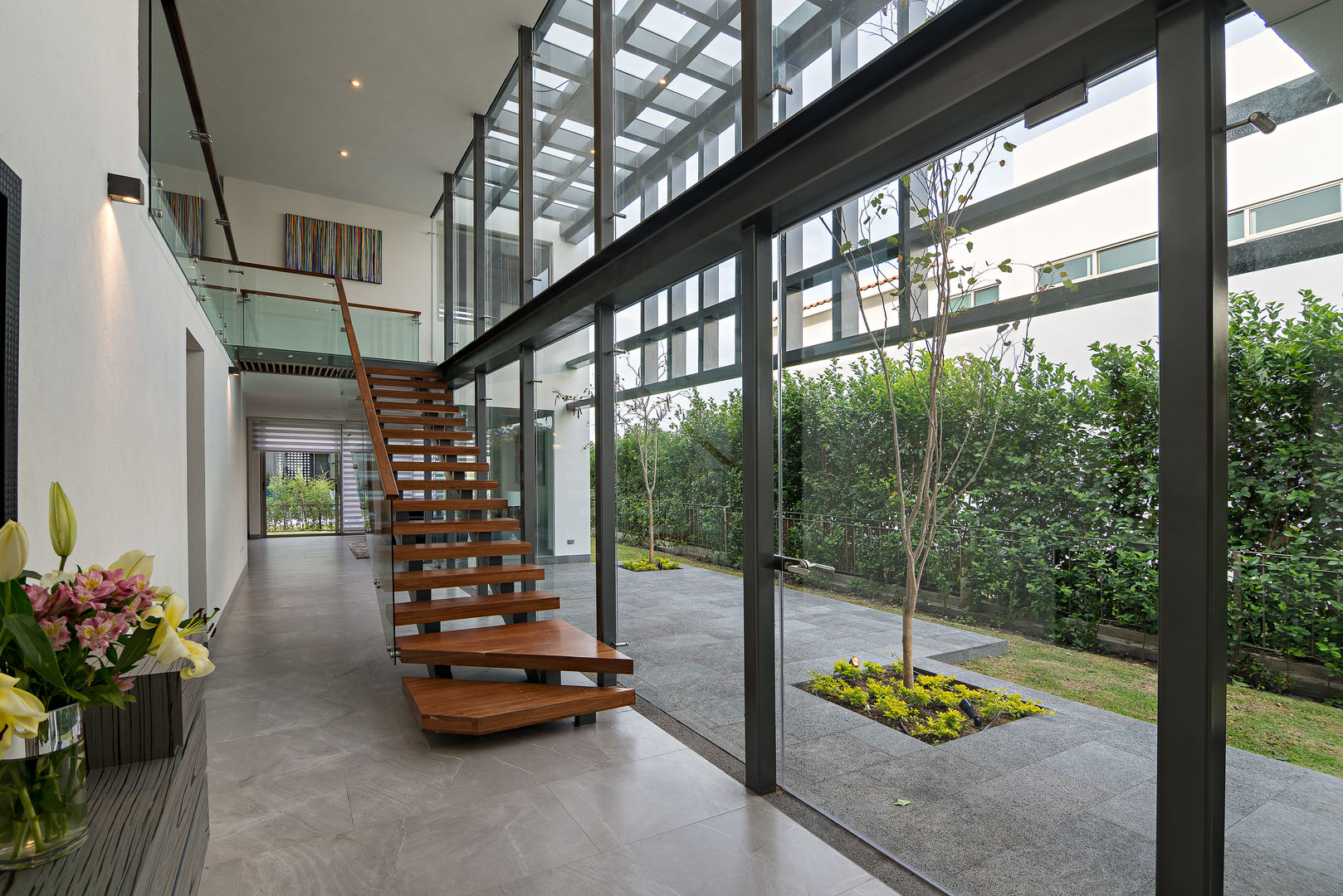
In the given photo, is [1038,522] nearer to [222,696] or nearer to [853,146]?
[853,146]

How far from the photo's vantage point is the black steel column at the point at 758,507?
291 centimetres

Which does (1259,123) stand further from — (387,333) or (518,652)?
(387,333)

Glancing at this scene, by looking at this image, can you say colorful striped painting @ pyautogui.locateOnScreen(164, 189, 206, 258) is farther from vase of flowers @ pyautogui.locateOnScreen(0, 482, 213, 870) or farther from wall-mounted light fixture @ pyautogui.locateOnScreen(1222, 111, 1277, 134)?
wall-mounted light fixture @ pyautogui.locateOnScreen(1222, 111, 1277, 134)

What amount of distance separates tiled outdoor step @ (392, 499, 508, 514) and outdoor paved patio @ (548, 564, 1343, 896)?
2.45 meters

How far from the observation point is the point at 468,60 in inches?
254

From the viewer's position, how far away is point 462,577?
464cm

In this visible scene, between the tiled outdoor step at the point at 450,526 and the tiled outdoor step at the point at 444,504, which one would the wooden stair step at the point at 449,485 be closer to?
the tiled outdoor step at the point at 444,504

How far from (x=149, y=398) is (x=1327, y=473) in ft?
15.0

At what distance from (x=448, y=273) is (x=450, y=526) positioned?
16.4 ft

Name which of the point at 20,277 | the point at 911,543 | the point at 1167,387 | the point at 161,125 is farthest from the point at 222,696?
the point at 1167,387

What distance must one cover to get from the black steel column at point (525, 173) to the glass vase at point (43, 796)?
16.2ft

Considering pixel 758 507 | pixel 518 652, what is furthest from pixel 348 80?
pixel 758 507

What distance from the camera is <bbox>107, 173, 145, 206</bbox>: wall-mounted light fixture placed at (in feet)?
8.84

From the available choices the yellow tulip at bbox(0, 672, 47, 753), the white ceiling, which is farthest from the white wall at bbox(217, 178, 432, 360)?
the yellow tulip at bbox(0, 672, 47, 753)
